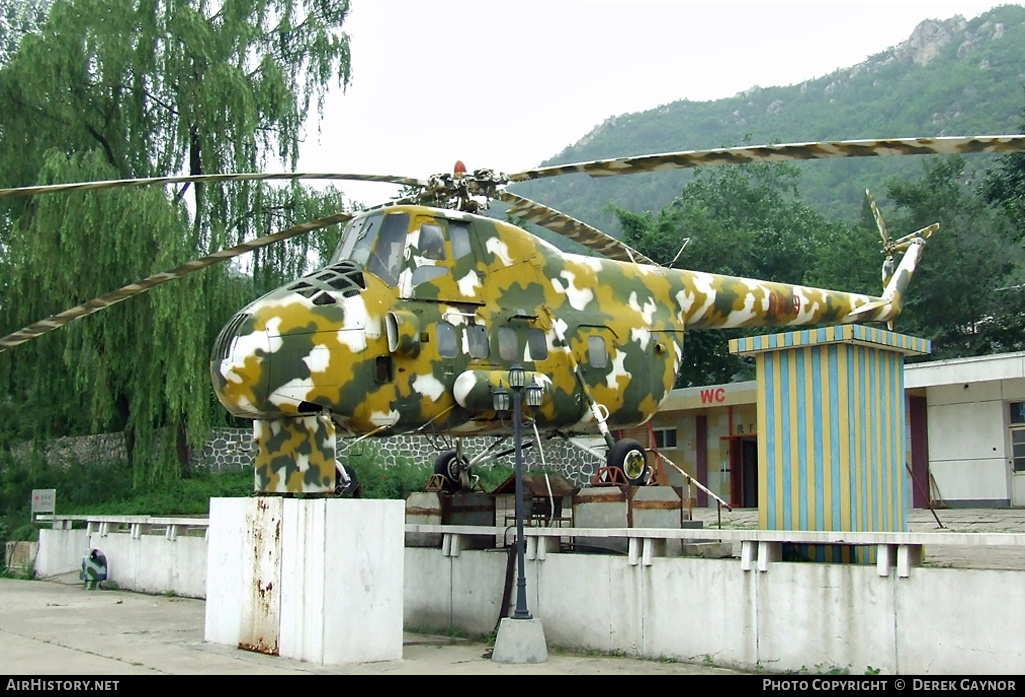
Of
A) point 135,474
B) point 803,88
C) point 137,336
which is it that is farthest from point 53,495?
point 803,88

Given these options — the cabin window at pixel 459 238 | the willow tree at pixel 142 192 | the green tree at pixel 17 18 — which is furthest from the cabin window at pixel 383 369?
the green tree at pixel 17 18

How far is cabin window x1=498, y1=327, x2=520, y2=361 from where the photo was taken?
41.9ft

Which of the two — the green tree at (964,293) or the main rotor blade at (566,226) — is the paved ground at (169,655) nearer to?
the main rotor blade at (566,226)

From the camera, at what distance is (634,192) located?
4796 inches

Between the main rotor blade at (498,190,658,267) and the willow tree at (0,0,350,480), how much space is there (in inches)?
401

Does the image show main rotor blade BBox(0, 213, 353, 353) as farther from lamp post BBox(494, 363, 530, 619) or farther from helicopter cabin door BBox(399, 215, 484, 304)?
lamp post BBox(494, 363, 530, 619)

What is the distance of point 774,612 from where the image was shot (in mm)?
10188

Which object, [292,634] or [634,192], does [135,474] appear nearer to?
[292,634]

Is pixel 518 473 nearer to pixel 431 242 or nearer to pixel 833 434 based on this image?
pixel 431 242

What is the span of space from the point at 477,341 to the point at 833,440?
4.08 metres

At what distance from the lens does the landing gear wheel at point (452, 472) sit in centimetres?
1539

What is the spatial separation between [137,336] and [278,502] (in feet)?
40.1

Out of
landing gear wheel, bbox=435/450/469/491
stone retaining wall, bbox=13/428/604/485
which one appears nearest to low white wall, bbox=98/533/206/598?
stone retaining wall, bbox=13/428/604/485

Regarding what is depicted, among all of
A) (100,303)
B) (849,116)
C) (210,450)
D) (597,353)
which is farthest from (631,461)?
(849,116)
